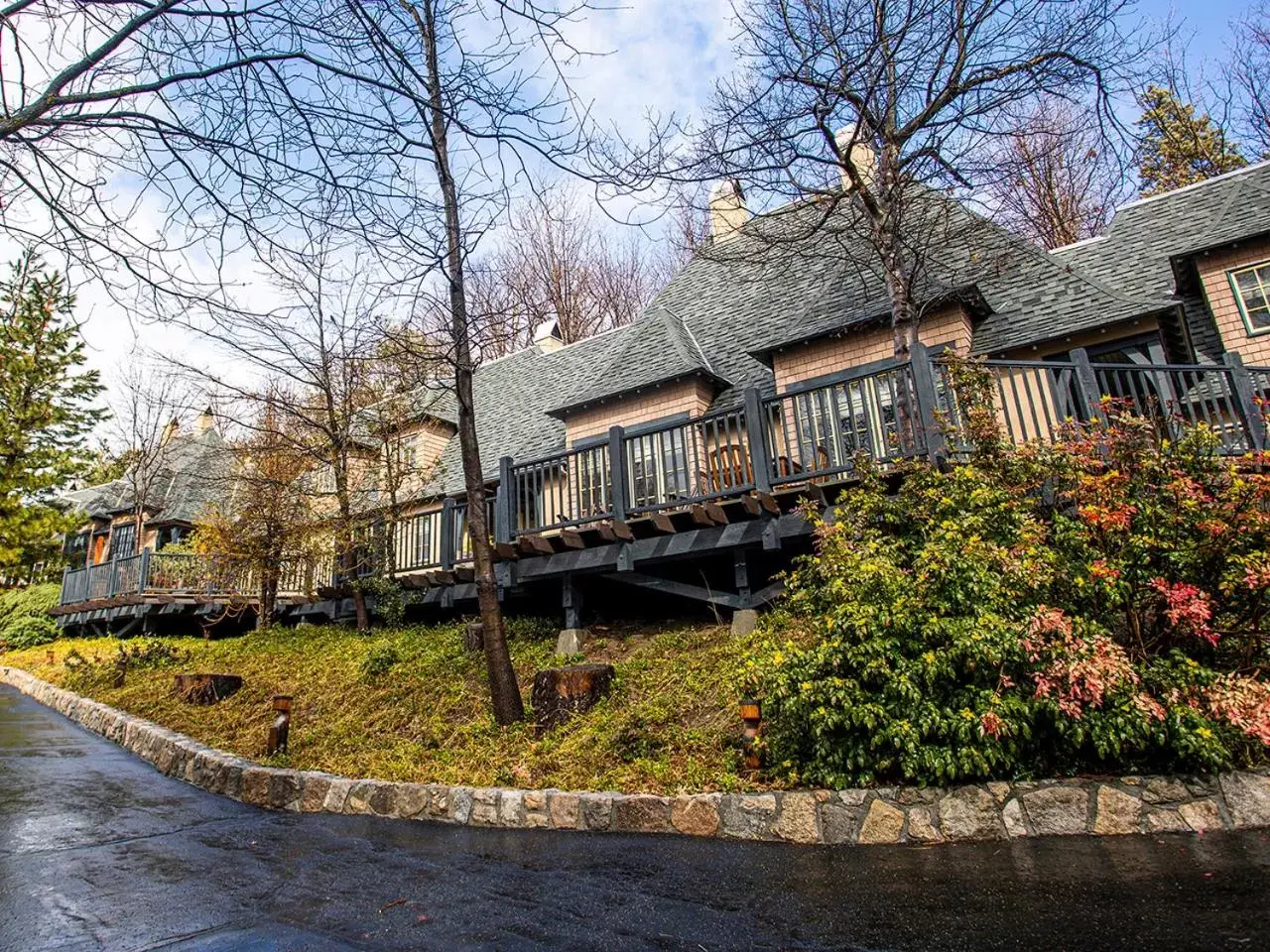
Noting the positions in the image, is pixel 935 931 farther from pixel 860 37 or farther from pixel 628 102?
pixel 860 37

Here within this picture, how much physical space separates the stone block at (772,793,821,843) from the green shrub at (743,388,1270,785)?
0.21 m

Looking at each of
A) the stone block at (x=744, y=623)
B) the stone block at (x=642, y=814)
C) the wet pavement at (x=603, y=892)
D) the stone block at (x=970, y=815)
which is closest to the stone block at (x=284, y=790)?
the wet pavement at (x=603, y=892)

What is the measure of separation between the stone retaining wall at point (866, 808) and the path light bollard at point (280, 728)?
1.29 m

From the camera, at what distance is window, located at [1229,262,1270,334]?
1066cm

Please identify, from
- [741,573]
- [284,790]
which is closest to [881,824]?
[741,573]

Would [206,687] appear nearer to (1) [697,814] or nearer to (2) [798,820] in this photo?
(1) [697,814]

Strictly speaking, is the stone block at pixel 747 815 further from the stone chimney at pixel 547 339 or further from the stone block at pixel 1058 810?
the stone chimney at pixel 547 339

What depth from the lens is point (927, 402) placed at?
23.0 feet

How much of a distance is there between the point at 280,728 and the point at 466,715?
1.98 meters

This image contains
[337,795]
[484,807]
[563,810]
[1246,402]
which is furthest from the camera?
[1246,402]

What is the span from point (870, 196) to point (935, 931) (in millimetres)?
8396

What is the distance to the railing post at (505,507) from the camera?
Result: 33.0 feet

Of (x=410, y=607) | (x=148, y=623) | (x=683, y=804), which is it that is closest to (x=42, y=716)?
(x=410, y=607)

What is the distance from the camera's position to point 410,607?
12.7m
